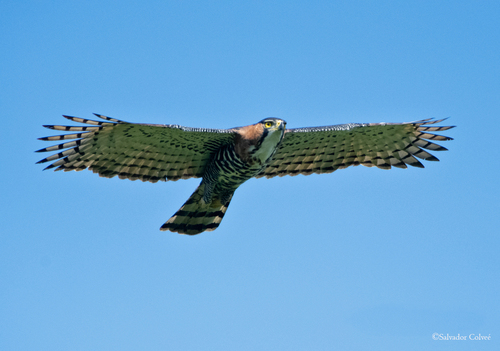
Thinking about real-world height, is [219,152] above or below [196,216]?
above

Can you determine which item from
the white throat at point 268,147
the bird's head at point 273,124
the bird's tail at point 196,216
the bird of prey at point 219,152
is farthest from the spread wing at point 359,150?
the bird's head at point 273,124

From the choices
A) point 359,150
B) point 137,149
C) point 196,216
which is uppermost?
point 359,150

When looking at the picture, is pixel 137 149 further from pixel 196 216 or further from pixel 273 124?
pixel 273 124

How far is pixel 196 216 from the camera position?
411 inches

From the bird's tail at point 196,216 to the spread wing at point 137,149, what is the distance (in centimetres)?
55

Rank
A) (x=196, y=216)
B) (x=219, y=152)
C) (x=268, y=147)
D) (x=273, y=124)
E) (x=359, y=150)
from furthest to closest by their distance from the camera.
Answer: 1. (x=359, y=150)
2. (x=196, y=216)
3. (x=219, y=152)
4. (x=268, y=147)
5. (x=273, y=124)

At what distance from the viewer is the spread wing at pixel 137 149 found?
9125 millimetres

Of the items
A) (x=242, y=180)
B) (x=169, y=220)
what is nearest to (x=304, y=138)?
(x=242, y=180)

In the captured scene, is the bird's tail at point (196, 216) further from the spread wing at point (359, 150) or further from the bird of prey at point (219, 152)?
the spread wing at point (359, 150)

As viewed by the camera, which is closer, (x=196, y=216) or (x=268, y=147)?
(x=268, y=147)

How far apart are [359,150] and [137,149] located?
13.7ft

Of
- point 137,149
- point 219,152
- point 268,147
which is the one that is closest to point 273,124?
point 268,147

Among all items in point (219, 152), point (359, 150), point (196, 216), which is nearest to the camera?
point (219, 152)

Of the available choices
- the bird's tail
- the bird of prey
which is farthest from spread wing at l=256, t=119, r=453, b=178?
the bird's tail
